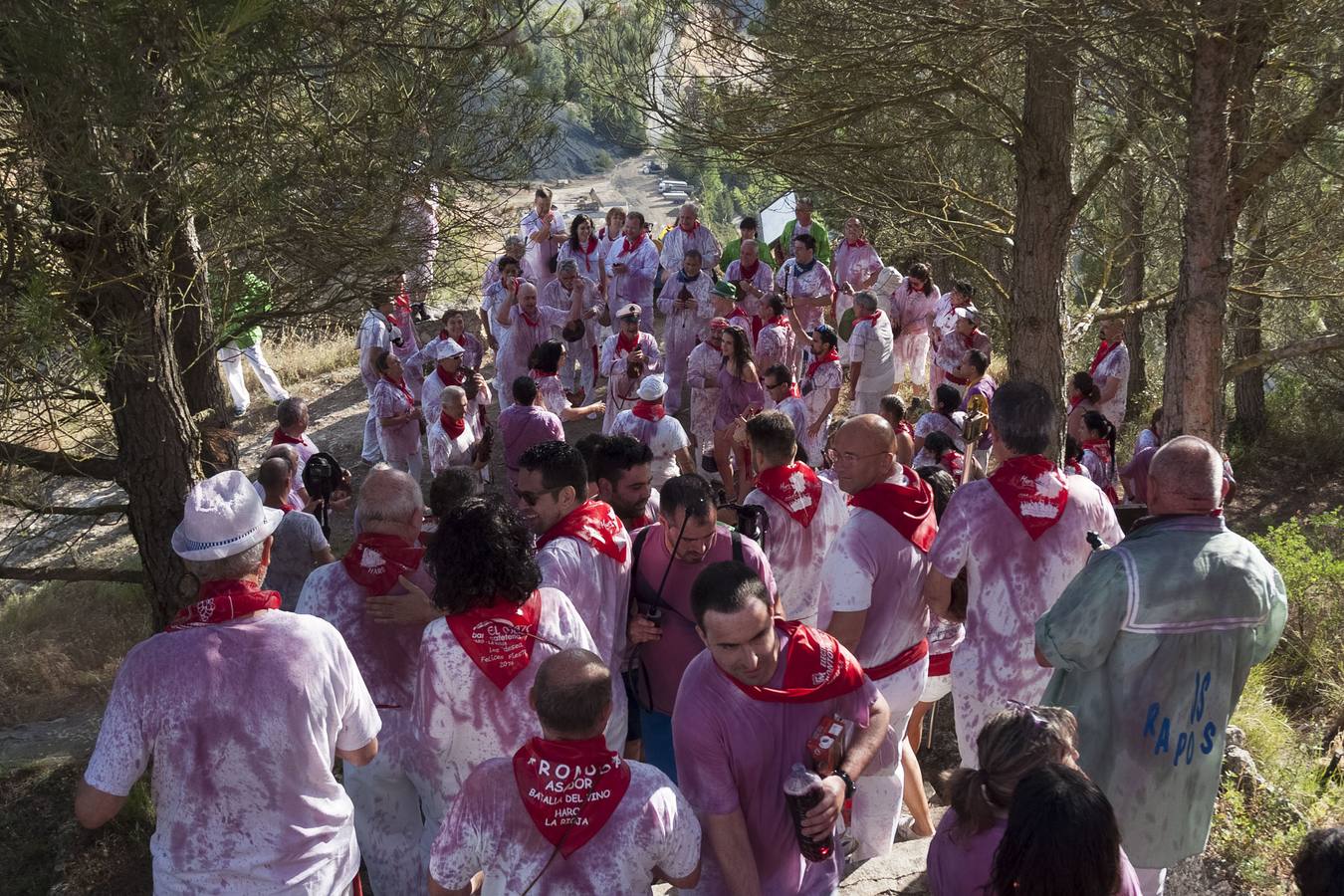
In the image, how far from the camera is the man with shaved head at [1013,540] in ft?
14.1

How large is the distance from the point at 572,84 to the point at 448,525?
13.4 feet

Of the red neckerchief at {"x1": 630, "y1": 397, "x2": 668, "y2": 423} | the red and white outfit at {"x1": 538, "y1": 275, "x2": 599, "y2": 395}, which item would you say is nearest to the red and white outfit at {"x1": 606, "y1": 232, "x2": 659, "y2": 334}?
the red and white outfit at {"x1": 538, "y1": 275, "x2": 599, "y2": 395}

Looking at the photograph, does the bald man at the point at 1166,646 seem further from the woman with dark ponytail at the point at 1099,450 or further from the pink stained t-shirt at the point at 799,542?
the woman with dark ponytail at the point at 1099,450

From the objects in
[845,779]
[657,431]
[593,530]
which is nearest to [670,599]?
[593,530]

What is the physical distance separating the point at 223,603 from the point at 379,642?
0.93 metres

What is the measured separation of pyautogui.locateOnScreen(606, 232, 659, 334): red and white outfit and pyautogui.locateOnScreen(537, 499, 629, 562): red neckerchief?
9196 mm

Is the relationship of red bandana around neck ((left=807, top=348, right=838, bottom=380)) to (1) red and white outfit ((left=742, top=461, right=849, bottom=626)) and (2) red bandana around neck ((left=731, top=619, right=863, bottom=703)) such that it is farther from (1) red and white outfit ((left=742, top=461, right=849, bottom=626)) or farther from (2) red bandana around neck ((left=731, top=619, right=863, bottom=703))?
(2) red bandana around neck ((left=731, top=619, right=863, bottom=703))

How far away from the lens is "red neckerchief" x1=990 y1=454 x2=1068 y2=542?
4.29 m

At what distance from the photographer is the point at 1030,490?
4285 mm

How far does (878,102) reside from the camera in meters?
7.00

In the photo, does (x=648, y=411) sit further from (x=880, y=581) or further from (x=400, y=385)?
(x=880, y=581)

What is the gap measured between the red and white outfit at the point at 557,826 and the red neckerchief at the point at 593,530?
4.76ft

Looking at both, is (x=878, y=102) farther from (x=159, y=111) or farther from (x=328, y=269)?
(x=159, y=111)

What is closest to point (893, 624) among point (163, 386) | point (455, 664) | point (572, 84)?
point (455, 664)
